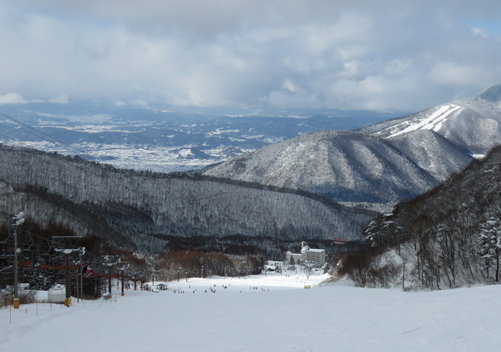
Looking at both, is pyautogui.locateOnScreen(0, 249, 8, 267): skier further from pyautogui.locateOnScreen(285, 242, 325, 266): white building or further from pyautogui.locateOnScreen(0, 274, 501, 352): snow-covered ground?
pyautogui.locateOnScreen(285, 242, 325, 266): white building

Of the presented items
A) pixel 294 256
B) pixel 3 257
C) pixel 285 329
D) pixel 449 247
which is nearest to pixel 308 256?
pixel 294 256

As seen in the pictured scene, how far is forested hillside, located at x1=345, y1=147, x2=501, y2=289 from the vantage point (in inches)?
1876

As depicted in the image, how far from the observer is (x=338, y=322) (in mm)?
23516

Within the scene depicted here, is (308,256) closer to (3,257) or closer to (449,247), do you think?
(449,247)

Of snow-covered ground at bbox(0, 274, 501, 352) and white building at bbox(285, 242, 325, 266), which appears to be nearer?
snow-covered ground at bbox(0, 274, 501, 352)

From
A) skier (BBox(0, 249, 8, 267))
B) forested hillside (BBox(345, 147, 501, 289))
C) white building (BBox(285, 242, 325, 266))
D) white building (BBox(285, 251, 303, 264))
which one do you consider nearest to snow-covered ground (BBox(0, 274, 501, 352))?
skier (BBox(0, 249, 8, 267))

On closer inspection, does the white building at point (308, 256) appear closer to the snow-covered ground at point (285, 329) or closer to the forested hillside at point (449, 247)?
the forested hillside at point (449, 247)

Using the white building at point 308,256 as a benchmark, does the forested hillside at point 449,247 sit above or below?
above

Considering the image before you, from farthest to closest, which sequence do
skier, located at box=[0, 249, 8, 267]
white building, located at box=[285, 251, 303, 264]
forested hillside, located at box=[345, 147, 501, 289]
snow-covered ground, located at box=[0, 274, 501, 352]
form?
white building, located at box=[285, 251, 303, 264], forested hillside, located at box=[345, 147, 501, 289], skier, located at box=[0, 249, 8, 267], snow-covered ground, located at box=[0, 274, 501, 352]

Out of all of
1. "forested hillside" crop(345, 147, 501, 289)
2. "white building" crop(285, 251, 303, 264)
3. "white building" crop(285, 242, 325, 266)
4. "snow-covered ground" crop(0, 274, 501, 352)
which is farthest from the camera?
"white building" crop(285, 242, 325, 266)

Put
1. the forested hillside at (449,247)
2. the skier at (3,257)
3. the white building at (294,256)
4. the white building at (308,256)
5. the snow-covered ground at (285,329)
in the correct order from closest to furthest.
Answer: the snow-covered ground at (285,329) < the skier at (3,257) < the forested hillside at (449,247) < the white building at (294,256) < the white building at (308,256)

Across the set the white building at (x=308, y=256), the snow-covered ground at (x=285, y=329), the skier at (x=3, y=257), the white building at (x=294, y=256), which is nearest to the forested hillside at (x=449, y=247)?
the snow-covered ground at (x=285, y=329)

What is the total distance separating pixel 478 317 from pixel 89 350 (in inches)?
605

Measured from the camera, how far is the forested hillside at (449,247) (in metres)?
47.7
